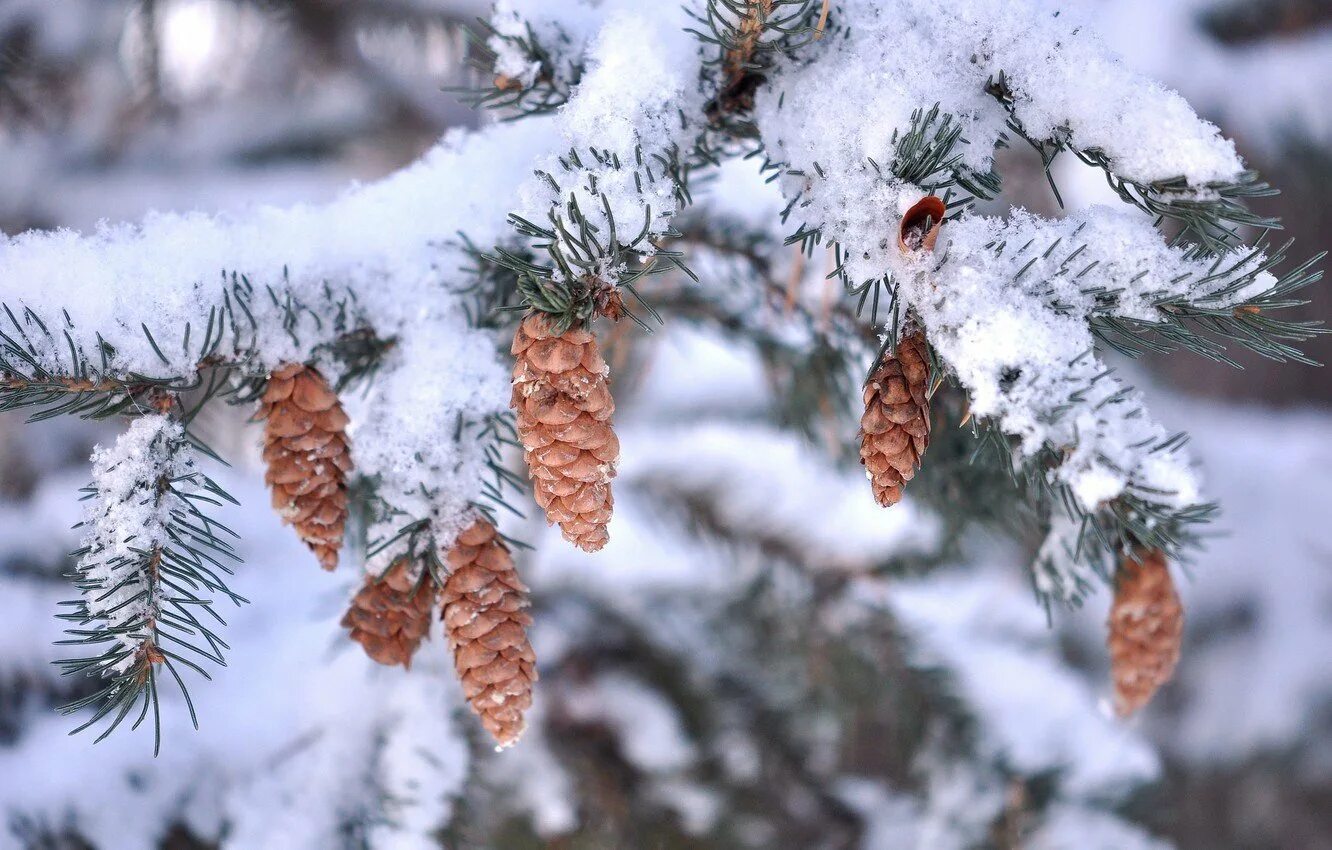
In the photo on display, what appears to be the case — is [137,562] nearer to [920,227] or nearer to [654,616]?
[920,227]

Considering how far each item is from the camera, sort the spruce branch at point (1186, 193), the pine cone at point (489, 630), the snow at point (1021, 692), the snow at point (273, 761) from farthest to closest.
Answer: the snow at point (1021, 692) < the snow at point (273, 761) < the pine cone at point (489, 630) < the spruce branch at point (1186, 193)

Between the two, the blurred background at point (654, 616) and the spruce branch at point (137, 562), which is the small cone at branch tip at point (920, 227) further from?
the spruce branch at point (137, 562)

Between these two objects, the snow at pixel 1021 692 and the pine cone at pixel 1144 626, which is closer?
the pine cone at pixel 1144 626

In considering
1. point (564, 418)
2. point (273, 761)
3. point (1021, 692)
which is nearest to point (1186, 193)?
point (564, 418)

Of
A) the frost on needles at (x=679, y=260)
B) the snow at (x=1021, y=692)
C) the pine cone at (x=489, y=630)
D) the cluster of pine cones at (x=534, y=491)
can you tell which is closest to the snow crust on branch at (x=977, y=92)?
the frost on needles at (x=679, y=260)

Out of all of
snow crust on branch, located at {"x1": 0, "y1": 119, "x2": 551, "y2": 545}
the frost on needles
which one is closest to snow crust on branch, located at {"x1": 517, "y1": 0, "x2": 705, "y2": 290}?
the frost on needles

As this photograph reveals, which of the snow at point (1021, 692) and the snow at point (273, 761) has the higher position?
the snow at point (1021, 692)
